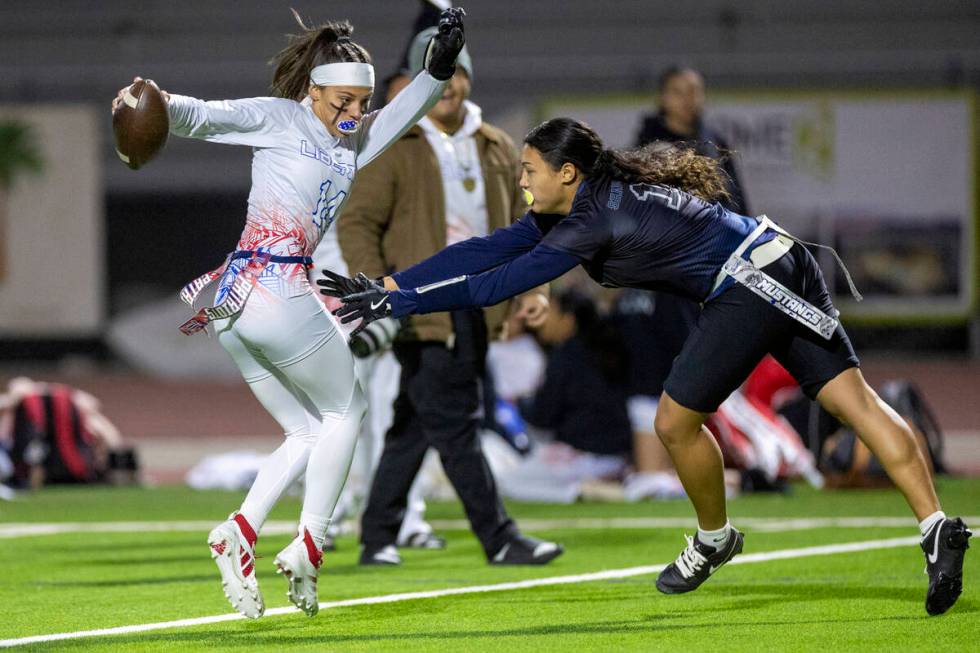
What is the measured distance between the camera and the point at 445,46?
17.7 ft

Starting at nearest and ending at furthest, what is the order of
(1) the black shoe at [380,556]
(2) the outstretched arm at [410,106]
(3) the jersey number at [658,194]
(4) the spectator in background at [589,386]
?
(3) the jersey number at [658,194] → (2) the outstretched arm at [410,106] → (1) the black shoe at [380,556] → (4) the spectator in background at [589,386]

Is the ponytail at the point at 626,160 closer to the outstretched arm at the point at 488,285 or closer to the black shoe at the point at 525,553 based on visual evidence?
the outstretched arm at the point at 488,285

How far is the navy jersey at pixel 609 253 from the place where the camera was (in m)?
5.04

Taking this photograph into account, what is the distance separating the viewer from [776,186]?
2159cm

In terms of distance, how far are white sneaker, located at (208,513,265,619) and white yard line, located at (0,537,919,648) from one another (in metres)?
0.25

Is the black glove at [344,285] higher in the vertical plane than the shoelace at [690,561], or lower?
higher

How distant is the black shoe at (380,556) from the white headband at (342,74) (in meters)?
2.29

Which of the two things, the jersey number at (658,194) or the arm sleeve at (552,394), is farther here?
the arm sleeve at (552,394)

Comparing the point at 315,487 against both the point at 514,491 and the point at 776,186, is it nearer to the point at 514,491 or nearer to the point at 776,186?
the point at 514,491

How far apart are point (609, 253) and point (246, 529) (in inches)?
57.2

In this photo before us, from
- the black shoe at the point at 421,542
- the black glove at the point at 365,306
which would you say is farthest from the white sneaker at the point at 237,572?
the black shoe at the point at 421,542

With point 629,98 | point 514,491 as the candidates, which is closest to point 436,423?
point 514,491

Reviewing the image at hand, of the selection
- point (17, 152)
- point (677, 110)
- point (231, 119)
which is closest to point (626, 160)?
point (231, 119)

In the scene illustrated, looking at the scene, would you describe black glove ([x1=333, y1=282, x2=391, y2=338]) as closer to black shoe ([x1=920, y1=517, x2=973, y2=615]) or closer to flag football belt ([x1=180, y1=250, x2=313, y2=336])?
flag football belt ([x1=180, y1=250, x2=313, y2=336])
